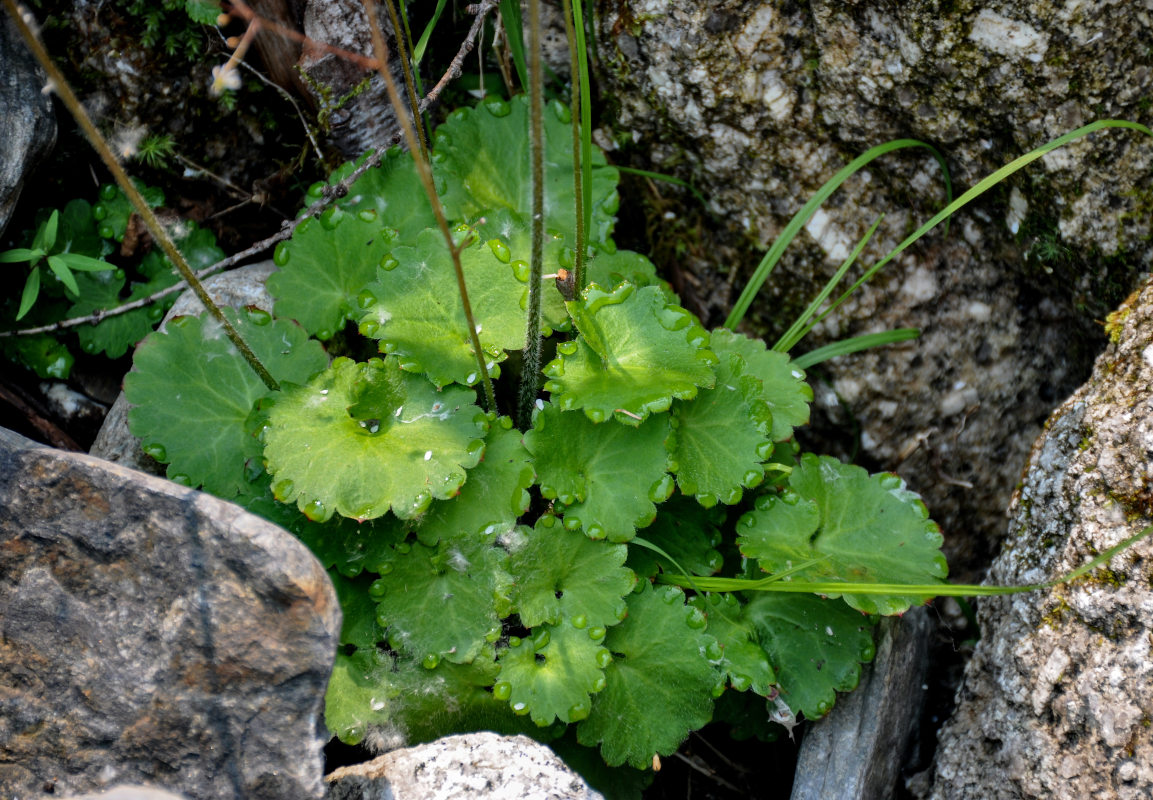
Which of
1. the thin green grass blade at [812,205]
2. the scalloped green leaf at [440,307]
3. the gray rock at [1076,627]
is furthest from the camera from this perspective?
the thin green grass blade at [812,205]

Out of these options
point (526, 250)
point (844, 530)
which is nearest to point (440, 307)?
point (526, 250)

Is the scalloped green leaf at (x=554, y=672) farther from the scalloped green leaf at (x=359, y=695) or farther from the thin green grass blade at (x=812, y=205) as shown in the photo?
the thin green grass blade at (x=812, y=205)

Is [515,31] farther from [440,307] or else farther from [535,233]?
[535,233]

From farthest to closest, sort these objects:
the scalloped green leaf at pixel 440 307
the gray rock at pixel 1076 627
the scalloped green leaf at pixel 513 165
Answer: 1. the scalloped green leaf at pixel 513 165
2. the scalloped green leaf at pixel 440 307
3. the gray rock at pixel 1076 627

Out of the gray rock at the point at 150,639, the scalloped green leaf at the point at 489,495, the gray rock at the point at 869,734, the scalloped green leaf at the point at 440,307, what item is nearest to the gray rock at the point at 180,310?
the scalloped green leaf at the point at 440,307

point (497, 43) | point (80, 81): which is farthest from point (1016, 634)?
point (80, 81)

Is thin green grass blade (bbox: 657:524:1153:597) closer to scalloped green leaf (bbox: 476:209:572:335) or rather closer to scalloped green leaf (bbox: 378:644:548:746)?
scalloped green leaf (bbox: 378:644:548:746)
